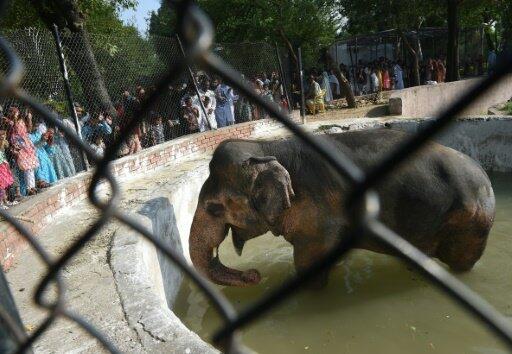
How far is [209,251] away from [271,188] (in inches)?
33.3

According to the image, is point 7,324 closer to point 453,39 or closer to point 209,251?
point 209,251

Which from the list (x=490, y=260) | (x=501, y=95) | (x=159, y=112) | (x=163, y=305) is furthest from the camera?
(x=501, y=95)

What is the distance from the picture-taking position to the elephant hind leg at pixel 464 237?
4.66 metres

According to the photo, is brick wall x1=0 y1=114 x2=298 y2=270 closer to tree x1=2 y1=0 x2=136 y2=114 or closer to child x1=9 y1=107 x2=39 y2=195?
child x1=9 y1=107 x2=39 y2=195

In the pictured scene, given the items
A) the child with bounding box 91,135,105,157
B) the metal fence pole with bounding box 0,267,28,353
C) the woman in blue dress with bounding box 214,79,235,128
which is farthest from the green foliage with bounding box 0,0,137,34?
the metal fence pole with bounding box 0,267,28,353

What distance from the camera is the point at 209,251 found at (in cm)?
443

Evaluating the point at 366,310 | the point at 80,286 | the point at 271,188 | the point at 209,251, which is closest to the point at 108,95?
the point at 209,251

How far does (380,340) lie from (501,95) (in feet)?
46.3

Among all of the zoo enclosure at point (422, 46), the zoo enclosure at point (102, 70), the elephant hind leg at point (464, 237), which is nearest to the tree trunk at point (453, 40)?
the zoo enclosure at point (422, 46)

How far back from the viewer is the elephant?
4.35 meters

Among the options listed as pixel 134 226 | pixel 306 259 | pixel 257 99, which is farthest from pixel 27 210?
pixel 257 99

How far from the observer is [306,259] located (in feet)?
15.2

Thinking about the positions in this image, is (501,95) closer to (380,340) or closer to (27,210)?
(380,340)

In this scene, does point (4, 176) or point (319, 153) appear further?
point (4, 176)
